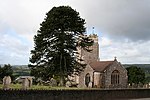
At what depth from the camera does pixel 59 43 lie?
42094 millimetres

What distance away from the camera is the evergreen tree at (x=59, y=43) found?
42375 mm

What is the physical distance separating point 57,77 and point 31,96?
22.6 m

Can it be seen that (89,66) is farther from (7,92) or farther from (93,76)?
(7,92)

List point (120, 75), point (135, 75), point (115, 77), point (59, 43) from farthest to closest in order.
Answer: point (135, 75) → point (120, 75) → point (115, 77) → point (59, 43)

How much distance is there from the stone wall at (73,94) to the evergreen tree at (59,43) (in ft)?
41.0

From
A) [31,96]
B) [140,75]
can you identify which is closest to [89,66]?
[140,75]

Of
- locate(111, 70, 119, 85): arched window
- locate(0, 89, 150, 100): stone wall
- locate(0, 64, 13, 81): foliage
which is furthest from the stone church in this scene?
locate(0, 89, 150, 100): stone wall

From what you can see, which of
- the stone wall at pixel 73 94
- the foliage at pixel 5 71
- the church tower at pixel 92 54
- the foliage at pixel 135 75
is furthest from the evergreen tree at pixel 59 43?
the foliage at pixel 135 75

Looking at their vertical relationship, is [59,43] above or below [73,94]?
above

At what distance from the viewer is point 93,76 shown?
2549 inches

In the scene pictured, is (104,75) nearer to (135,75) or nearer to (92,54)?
(92,54)

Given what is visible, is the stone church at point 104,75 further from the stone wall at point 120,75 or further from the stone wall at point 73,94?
the stone wall at point 73,94

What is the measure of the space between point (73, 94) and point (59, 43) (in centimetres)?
1704

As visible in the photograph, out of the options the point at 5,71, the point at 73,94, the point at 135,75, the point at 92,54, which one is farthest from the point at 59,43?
the point at 135,75
